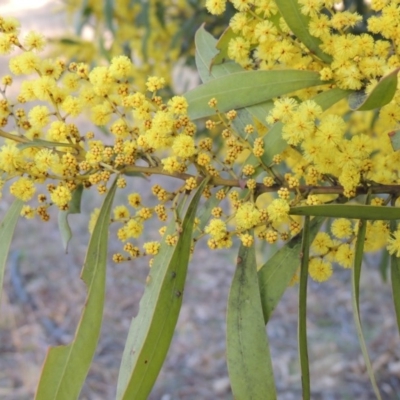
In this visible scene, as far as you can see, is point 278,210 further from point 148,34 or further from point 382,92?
point 148,34

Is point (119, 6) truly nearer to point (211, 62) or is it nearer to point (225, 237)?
point (211, 62)

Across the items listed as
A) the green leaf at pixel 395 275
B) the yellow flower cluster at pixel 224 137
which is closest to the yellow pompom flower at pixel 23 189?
the yellow flower cluster at pixel 224 137

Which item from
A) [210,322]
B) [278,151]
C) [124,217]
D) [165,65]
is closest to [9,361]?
[210,322]

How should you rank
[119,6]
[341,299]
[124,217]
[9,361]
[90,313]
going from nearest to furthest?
[90,313], [124,217], [119,6], [9,361], [341,299]

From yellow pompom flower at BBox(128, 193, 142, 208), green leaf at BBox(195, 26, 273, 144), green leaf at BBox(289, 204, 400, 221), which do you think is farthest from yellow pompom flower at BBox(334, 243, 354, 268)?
yellow pompom flower at BBox(128, 193, 142, 208)

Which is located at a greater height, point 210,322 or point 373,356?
point 210,322

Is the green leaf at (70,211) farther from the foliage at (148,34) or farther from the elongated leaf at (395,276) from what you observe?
the foliage at (148,34)

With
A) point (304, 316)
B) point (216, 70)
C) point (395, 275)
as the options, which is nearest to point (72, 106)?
point (216, 70)
